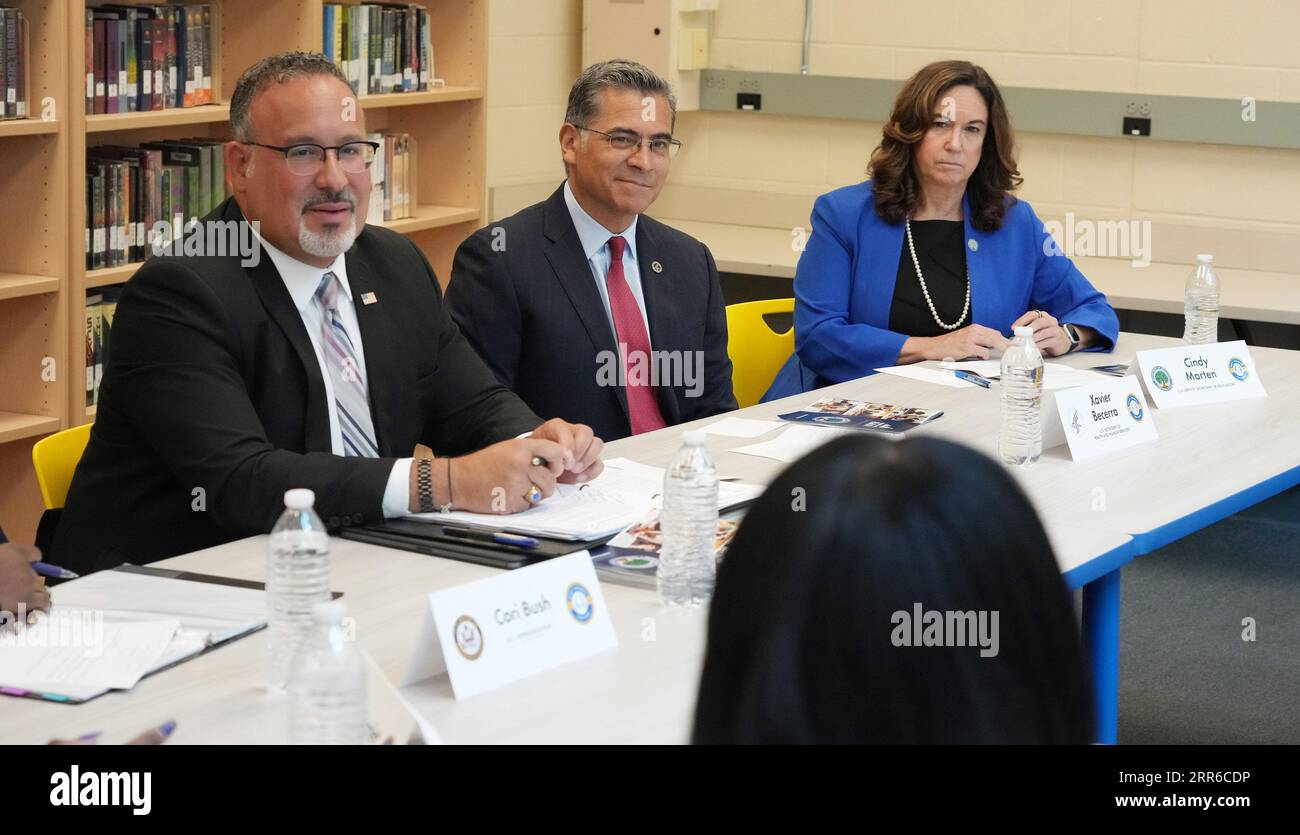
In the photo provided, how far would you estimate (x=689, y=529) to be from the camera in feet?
6.47

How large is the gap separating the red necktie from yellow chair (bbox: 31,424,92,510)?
112 centimetres

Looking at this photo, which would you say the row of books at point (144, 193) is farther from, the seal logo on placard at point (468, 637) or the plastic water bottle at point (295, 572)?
the seal logo on placard at point (468, 637)

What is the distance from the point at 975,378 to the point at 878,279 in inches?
20.8

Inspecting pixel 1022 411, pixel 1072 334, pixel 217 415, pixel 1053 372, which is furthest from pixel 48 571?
pixel 1072 334

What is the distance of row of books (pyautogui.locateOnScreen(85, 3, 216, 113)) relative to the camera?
3.73 m

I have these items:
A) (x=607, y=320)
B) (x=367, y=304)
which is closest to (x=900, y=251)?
(x=607, y=320)

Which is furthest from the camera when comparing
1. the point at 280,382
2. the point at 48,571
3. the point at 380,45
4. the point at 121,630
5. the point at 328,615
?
the point at 380,45

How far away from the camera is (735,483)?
7.91ft

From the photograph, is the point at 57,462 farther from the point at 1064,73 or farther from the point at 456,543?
the point at 1064,73

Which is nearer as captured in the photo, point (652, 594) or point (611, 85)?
point (652, 594)

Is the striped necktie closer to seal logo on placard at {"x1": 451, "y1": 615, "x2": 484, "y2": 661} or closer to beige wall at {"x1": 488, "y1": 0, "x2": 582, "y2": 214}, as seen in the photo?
seal logo on placard at {"x1": 451, "y1": 615, "x2": 484, "y2": 661}
